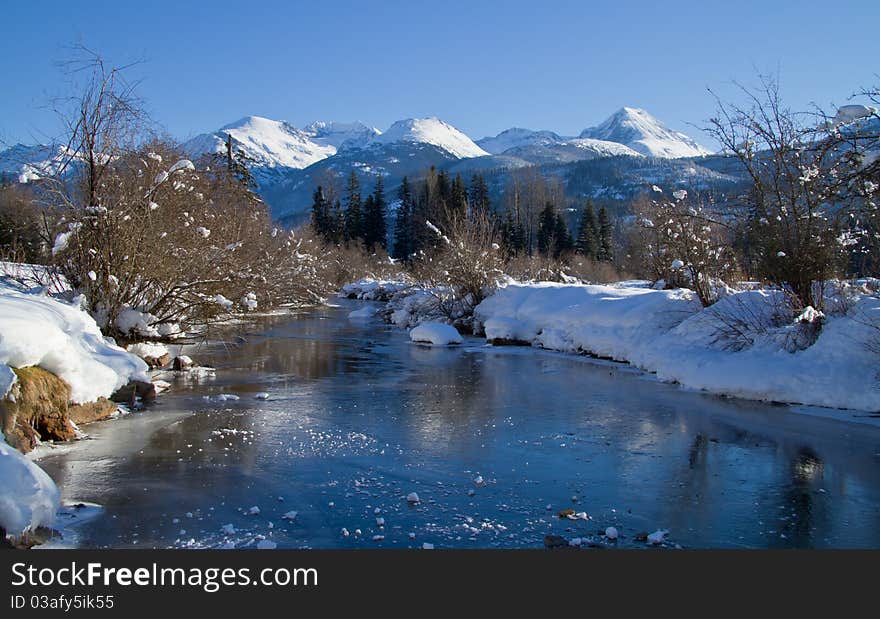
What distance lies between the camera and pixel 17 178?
1454 centimetres

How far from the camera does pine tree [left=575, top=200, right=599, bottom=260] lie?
65.4m

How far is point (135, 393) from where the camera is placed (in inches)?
510

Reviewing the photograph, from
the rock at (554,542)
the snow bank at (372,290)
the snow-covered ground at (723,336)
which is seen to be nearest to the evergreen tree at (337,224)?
the snow bank at (372,290)

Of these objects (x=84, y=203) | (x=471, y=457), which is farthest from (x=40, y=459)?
(x=84, y=203)

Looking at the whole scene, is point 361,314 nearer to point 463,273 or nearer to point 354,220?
point 463,273

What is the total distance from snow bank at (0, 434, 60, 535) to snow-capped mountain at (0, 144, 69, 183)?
38.3 feet

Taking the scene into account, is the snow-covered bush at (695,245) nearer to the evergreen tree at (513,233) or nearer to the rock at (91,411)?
the rock at (91,411)

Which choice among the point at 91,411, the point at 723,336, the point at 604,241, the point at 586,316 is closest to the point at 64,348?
the point at 91,411

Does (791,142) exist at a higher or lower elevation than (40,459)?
higher

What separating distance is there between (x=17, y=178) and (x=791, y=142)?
17.2 m

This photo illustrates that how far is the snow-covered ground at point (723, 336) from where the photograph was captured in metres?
13.1

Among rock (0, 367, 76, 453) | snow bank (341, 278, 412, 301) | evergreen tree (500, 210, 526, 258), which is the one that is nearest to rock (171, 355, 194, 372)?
rock (0, 367, 76, 453)

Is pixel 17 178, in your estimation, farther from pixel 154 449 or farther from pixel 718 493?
pixel 718 493

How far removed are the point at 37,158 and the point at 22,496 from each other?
519 inches
